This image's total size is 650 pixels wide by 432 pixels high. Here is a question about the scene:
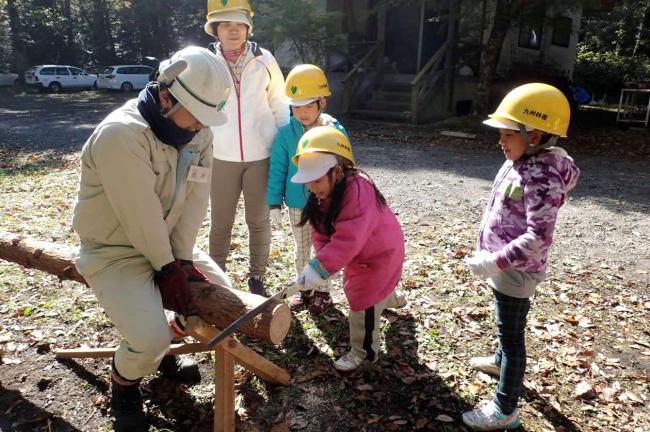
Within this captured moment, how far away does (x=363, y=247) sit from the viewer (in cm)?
307

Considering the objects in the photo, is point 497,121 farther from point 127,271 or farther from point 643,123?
point 643,123

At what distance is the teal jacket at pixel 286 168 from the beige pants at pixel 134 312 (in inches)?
53.8

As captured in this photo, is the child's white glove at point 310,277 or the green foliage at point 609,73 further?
the green foliage at point 609,73

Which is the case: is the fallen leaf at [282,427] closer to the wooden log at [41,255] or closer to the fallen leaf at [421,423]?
the fallen leaf at [421,423]

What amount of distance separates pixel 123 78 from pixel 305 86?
27129 mm

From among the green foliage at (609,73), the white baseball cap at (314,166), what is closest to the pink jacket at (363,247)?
the white baseball cap at (314,166)

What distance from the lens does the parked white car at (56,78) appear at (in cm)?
2756

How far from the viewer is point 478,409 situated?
9.71 feet

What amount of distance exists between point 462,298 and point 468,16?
12.6 m

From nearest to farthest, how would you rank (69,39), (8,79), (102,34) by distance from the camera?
(8,79) < (102,34) < (69,39)

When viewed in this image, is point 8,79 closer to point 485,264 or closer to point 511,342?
point 485,264

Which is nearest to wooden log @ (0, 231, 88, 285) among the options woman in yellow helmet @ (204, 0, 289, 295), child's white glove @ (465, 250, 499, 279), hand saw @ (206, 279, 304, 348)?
woman in yellow helmet @ (204, 0, 289, 295)

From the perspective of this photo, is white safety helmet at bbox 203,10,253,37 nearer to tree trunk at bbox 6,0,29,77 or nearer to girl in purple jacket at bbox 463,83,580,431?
girl in purple jacket at bbox 463,83,580,431

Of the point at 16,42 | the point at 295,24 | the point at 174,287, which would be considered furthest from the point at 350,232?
the point at 16,42
